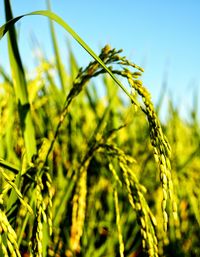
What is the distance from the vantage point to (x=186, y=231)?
5.73 ft

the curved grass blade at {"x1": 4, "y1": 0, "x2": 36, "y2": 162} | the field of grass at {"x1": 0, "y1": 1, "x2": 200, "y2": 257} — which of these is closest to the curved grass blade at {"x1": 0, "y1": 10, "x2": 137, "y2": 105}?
the field of grass at {"x1": 0, "y1": 1, "x2": 200, "y2": 257}

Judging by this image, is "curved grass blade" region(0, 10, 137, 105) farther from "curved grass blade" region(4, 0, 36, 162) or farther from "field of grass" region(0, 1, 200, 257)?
"curved grass blade" region(4, 0, 36, 162)

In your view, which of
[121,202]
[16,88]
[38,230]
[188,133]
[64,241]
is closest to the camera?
[38,230]

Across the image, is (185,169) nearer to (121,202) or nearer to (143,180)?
(143,180)

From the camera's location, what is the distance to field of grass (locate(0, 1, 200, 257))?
0.74 m

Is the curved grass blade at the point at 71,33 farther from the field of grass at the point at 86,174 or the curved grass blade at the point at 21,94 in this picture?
the curved grass blade at the point at 21,94

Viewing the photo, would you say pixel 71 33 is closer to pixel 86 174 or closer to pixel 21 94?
pixel 21 94

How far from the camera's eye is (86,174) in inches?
51.7

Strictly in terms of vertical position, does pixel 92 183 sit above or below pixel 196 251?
above

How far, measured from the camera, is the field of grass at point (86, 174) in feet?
2.43

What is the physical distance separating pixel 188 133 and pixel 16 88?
2230 mm

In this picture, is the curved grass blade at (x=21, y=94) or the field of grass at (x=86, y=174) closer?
the field of grass at (x=86, y=174)

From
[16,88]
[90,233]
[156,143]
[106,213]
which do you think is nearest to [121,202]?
[106,213]

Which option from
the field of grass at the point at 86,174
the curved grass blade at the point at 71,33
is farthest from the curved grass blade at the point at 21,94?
the curved grass blade at the point at 71,33
